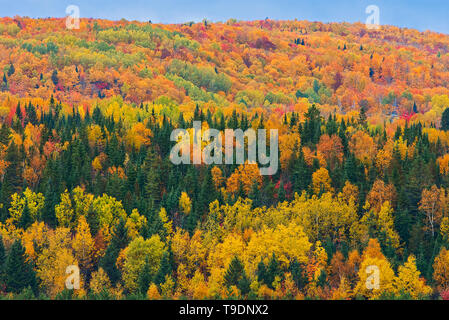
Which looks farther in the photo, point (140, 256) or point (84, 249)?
point (84, 249)

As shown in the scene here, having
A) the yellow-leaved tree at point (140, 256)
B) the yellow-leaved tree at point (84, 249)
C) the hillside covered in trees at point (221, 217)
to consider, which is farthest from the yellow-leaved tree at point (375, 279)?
the yellow-leaved tree at point (84, 249)

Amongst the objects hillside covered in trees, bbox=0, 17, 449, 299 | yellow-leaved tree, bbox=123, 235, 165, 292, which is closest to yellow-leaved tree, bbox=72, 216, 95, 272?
hillside covered in trees, bbox=0, 17, 449, 299

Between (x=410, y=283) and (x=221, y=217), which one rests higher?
(x=221, y=217)

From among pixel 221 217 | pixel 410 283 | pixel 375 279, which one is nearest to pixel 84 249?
pixel 221 217

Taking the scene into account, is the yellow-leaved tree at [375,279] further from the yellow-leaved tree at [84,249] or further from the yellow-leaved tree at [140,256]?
the yellow-leaved tree at [84,249]

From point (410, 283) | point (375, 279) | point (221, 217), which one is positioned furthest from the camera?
point (221, 217)

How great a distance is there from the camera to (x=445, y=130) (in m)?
186

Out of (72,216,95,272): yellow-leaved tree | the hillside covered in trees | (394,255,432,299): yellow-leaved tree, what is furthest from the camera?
(72,216,95,272): yellow-leaved tree

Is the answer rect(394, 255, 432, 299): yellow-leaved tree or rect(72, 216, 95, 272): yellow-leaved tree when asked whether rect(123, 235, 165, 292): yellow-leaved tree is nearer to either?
rect(72, 216, 95, 272): yellow-leaved tree

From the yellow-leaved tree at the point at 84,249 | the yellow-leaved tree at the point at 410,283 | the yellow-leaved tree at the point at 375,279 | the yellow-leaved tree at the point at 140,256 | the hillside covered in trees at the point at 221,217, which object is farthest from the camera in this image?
the yellow-leaved tree at the point at 84,249

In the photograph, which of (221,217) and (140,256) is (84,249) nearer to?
(140,256)
